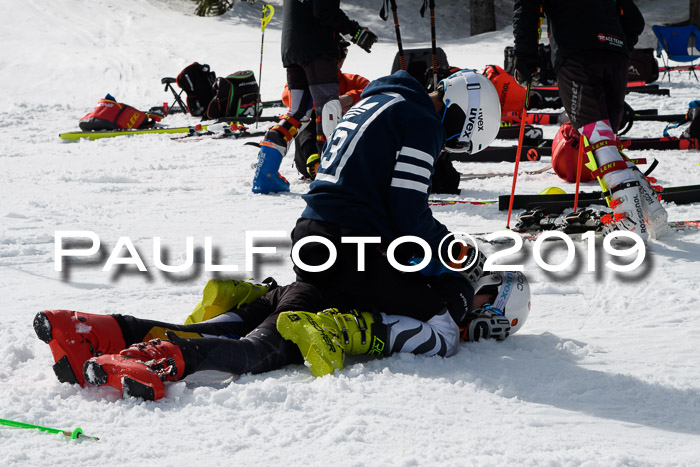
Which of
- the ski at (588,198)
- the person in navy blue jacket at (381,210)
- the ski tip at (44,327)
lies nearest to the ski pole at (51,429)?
the ski tip at (44,327)

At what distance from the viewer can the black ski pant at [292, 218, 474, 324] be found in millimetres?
2955

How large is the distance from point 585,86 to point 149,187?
12.3ft

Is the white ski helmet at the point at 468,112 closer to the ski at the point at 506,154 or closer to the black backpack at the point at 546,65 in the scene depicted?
the ski at the point at 506,154

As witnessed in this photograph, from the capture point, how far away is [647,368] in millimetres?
2877

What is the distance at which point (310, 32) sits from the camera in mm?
6359

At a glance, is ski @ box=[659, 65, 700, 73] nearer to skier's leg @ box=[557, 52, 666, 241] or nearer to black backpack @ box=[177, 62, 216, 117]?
black backpack @ box=[177, 62, 216, 117]

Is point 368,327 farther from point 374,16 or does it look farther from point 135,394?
point 374,16

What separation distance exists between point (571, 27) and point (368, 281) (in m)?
2.49

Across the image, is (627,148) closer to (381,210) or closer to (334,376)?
(381,210)

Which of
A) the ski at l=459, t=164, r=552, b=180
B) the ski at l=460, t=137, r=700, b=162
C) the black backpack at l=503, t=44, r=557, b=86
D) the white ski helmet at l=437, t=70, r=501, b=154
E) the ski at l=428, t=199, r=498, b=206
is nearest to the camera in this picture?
the white ski helmet at l=437, t=70, r=501, b=154

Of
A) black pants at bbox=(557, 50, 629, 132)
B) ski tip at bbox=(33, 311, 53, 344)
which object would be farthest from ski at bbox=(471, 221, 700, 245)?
ski tip at bbox=(33, 311, 53, 344)

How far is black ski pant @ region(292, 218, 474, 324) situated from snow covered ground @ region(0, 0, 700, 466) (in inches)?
8.1

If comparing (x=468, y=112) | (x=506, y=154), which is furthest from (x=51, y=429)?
(x=506, y=154)

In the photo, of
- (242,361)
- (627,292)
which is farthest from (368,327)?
(627,292)
